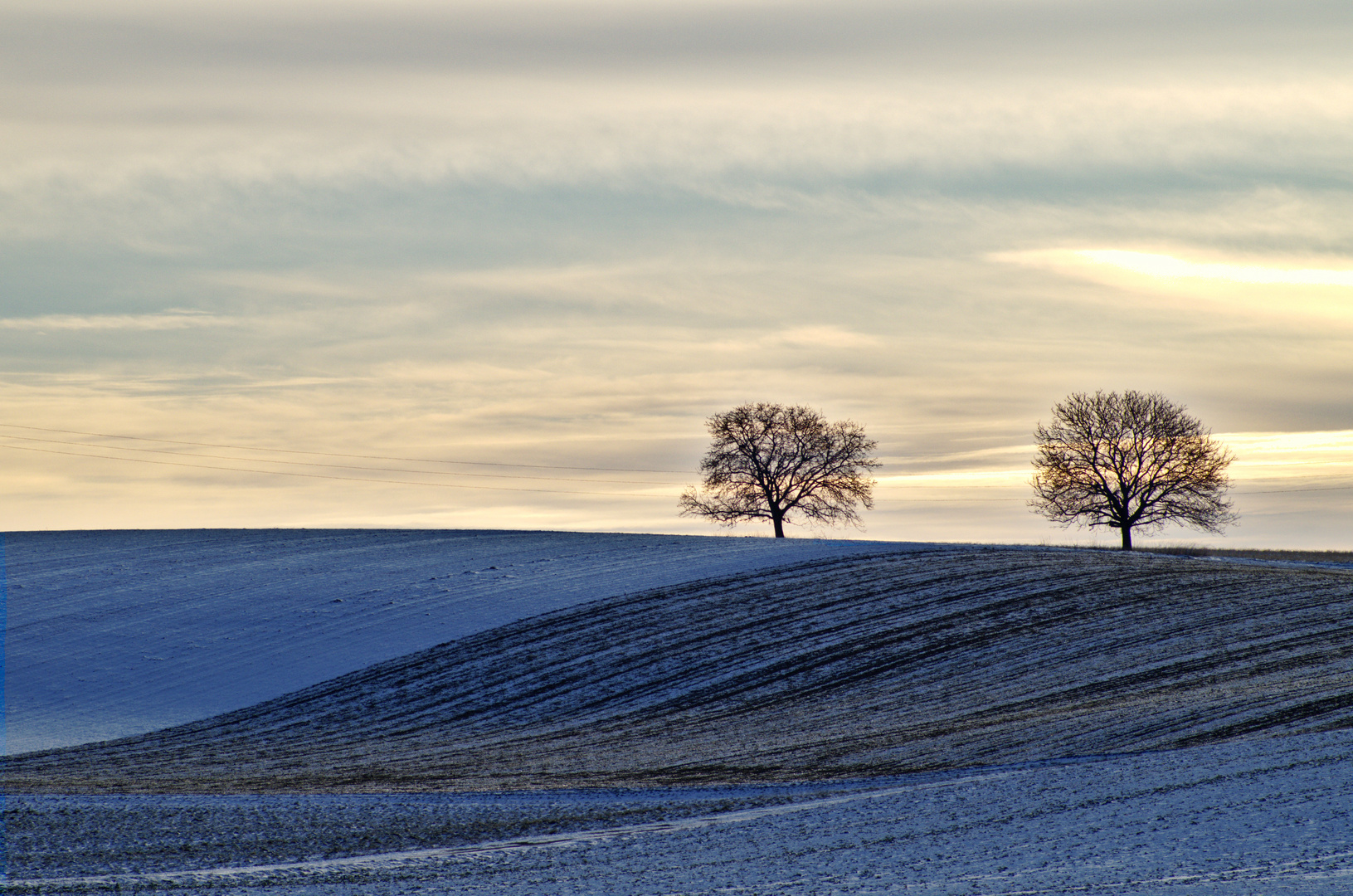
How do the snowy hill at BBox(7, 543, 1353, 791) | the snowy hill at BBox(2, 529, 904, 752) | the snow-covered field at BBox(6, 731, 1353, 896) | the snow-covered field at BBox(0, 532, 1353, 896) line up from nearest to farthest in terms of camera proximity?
1. the snow-covered field at BBox(6, 731, 1353, 896)
2. the snow-covered field at BBox(0, 532, 1353, 896)
3. the snowy hill at BBox(7, 543, 1353, 791)
4. the snowy hill at BBox(2, 529, 904, 752)

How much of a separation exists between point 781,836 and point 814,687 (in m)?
14.3

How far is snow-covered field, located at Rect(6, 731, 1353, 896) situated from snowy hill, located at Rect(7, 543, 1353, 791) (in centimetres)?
228

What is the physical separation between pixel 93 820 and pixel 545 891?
23.1 ft

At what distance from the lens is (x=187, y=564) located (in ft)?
157

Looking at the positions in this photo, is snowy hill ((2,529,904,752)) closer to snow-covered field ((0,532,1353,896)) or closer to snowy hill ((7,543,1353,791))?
snow-covered field ((0,532,1353,896))

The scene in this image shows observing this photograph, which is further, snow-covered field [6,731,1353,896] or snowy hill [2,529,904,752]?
snowy hill [2,529,904,752]

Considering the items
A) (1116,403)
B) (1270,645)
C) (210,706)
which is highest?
(1116,403)

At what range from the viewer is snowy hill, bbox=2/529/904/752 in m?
31.7

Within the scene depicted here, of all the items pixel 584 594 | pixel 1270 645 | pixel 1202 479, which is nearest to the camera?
pixel 1270 645

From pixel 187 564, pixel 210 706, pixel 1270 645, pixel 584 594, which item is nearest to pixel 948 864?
pixel 1270 645

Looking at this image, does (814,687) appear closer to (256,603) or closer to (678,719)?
(678,719)

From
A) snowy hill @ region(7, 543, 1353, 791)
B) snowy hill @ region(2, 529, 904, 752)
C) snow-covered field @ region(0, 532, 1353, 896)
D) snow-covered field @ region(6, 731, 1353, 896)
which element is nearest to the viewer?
snow-covered field @ region(6, 731, 1353, 896)

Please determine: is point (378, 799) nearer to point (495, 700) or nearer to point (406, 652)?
point (495, 700)

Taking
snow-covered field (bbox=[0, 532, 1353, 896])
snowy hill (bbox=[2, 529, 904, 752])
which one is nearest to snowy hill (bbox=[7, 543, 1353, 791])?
snow-covered field (bbox=[0, 532, 1353, 896])
